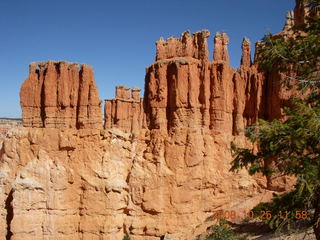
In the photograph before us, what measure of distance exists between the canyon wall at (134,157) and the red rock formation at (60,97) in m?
0.08

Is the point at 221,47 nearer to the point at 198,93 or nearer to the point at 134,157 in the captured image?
the point at 198,93

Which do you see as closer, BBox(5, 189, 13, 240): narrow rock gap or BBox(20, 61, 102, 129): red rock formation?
BBox(5, 189, 13, 240): narrow rock gap

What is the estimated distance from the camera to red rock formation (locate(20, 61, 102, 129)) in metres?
24.5

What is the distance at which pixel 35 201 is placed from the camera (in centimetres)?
2311

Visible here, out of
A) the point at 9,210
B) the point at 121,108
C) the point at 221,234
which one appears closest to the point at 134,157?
the point at 221,234

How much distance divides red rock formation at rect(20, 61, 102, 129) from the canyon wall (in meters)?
0.08

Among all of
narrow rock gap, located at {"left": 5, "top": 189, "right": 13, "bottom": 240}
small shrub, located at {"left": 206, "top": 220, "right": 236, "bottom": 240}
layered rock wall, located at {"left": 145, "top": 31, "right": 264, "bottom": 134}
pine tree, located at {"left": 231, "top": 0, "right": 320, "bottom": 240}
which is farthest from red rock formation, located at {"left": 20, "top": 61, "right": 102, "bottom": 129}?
pine tree, located at {"left": 231, "top": 0, "right": 320, "bottom": 240}

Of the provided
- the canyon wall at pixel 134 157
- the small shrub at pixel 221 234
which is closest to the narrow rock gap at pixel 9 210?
the canyon wall at pixel 134 157

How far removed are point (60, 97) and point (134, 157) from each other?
308 inches

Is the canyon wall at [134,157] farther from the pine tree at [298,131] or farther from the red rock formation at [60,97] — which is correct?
the pine tree at [298,131]

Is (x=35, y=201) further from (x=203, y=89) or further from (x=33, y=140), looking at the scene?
(x=203, y=89)

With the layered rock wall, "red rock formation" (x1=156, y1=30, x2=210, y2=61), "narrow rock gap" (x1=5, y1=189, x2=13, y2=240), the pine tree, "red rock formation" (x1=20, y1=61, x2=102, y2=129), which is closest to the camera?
the pine tree

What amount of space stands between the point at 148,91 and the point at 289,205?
1730cm

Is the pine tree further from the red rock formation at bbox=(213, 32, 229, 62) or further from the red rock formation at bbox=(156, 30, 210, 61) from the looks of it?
the red rock formation at bbox=(213, 32, 229, 62)
